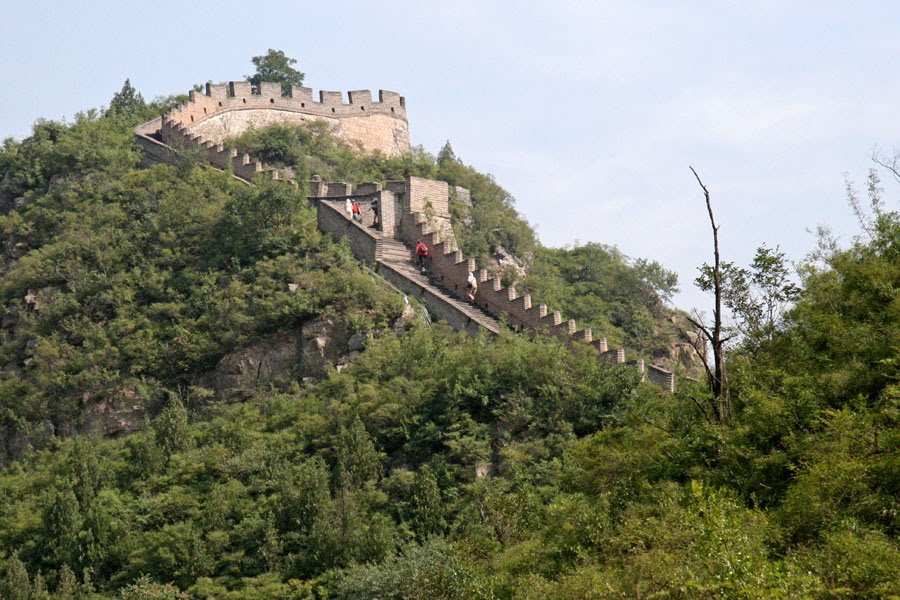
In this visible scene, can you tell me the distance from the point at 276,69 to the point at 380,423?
115 feet

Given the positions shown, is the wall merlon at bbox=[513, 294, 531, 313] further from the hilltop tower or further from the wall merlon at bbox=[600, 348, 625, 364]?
the hilltop tower

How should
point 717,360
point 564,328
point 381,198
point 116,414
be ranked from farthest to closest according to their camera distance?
1. point 381,198
2. point 116,414
3. point 564,328
4. point 717,360

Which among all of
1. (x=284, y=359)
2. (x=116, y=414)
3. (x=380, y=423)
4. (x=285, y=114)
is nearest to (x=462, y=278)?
(x=284, y=359)

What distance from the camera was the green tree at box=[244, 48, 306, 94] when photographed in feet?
229

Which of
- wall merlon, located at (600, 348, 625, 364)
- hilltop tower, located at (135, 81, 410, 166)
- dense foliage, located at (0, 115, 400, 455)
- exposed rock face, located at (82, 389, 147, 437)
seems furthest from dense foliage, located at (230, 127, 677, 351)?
exposed rock face, located at (82, 389, 147, 437)

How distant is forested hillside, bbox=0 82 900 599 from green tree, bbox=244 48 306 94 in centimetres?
1209

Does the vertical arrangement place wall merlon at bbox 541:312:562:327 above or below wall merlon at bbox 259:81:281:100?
below

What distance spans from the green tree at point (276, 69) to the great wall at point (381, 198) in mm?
8255

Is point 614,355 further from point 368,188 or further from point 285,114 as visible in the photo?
point 285,114

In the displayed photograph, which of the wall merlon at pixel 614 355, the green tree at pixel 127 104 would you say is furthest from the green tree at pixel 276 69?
the wall merlon at pixel 614 355

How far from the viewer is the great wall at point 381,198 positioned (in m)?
42.1

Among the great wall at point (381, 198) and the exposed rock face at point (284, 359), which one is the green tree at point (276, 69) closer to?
the great wall at point (381, 198)

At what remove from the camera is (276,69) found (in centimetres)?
7025

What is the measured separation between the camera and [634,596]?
2314 cm
